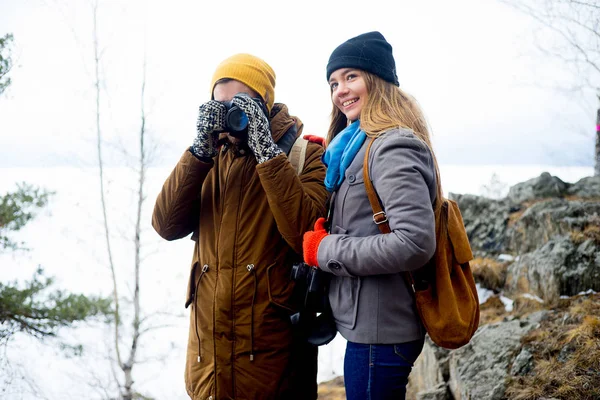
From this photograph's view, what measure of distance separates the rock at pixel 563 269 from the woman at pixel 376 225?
2876 millimetres

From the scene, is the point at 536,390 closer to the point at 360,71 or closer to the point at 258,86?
the point at 360,71

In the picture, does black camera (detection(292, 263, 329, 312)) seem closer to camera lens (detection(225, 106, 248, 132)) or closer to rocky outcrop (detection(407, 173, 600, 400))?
camera lens (detection(225, 106, 248, 132))

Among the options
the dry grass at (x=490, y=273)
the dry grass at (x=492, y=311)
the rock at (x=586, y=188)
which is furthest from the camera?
the rock at (x=586, y=188)

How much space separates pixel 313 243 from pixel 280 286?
36cm

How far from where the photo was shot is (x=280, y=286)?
185cm

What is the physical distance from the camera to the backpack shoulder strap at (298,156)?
2000mm

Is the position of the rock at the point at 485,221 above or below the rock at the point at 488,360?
above

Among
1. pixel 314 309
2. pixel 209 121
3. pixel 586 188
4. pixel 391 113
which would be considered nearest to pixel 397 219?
pixel 391 113

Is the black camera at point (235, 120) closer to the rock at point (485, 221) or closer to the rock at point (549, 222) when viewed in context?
the rock at point (549, 222)

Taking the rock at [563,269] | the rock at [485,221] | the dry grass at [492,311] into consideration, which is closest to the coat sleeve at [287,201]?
the dry grass at [492,311]

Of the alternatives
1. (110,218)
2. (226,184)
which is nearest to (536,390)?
(226,184)

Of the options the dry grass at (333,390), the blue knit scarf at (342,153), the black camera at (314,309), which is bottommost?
the dry grass at (333,390)

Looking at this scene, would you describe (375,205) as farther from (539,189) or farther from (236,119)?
(539,189)

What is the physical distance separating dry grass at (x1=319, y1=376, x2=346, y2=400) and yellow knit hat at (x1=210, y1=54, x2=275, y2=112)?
480cm
